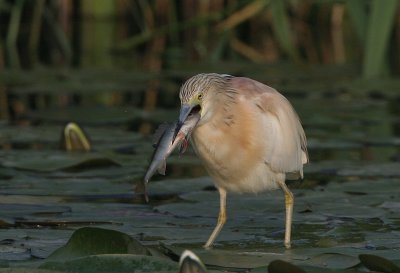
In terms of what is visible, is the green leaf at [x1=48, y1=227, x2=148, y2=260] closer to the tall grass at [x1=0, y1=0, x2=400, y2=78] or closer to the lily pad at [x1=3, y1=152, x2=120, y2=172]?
the lily pad at [x1=3, y1=152, x2=120, y2=172]

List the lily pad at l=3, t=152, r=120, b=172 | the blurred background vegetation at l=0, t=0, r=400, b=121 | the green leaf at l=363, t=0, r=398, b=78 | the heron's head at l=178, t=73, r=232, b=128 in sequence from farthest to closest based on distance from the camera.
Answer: the blurred background vegetation at l=0, t=0, r=400, b=121, the green leaf at l=363, t=0, r=398, b=78, the lily pad at l=3, t=152, r=120, b=172, the heron's head at l=178, t=73, r=232, b=128

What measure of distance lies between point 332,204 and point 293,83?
4.64 metres

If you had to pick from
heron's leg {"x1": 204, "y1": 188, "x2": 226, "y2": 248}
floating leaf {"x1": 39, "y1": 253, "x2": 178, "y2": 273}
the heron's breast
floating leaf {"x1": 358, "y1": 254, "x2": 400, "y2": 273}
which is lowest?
heron's leg {"x1": 204, "y1": 188, "x2": 226, "y2": 248}

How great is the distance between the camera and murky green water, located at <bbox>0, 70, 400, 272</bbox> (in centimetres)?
440

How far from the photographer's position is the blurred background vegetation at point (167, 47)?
31.3 ft

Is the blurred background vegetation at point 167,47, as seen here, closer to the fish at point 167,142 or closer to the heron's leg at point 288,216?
the heron's leg at point 288,216

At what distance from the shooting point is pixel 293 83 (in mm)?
9891

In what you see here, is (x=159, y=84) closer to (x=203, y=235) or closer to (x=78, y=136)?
(x=78, y=136)

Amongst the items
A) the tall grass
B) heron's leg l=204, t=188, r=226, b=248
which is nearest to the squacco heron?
heron's leg l=204, t=188, r=226, b=248

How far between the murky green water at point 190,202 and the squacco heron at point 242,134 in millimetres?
221

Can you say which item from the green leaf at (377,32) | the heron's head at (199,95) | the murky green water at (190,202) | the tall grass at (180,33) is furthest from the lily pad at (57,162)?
the tall grass at (180,33)

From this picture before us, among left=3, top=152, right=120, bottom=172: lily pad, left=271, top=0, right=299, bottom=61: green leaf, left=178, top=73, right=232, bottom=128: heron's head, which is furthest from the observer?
left=271, top=0, right=299, bottom=61: green leaf

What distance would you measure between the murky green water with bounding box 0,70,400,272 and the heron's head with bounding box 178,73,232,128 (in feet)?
1.76

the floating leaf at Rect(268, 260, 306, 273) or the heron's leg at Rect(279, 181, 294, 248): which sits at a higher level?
the floating leaf at Rect(268, 260, 306, 273)
